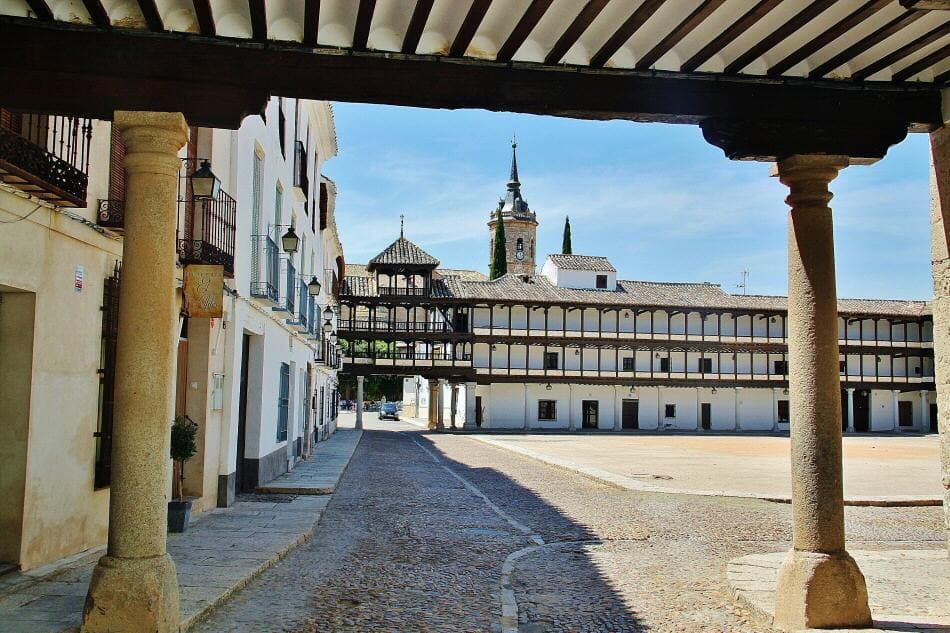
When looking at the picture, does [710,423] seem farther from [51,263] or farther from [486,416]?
[51,263]

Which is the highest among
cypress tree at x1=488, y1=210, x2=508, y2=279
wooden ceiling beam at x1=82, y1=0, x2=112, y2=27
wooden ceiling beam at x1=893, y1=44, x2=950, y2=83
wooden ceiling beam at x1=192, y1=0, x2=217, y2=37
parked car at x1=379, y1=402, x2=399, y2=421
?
cypress tree at x1=488, y1=210, x2=508, y2=279

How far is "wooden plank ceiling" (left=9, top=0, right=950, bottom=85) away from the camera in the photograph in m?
4.71

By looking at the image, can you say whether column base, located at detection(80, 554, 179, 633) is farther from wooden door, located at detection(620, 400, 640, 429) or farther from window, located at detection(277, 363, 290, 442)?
wooden door, located at detection(620, 400, 640, 429)

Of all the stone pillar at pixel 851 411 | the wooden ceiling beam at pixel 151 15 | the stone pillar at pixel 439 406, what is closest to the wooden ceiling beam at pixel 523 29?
the wooden ceiling beam at pixel 151 15

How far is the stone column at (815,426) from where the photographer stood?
18.0 ft

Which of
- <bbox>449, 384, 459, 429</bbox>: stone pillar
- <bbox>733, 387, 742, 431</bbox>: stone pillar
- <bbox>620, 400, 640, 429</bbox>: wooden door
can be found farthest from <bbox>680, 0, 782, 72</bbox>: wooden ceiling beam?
<bbox>733, 387, 742, 431</bbox>: stone pillar

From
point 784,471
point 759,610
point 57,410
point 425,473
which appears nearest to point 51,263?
point 57,410

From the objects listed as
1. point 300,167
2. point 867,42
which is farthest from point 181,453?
point 300,167

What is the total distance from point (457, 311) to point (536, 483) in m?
32.9

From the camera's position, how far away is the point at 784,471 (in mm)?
20359

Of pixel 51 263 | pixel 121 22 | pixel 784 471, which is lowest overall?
pixel 784 471

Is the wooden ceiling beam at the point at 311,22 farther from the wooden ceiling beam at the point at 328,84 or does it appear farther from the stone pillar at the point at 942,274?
the stone pillar at the point at 942,274

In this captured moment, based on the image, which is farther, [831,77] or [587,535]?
[587,535]

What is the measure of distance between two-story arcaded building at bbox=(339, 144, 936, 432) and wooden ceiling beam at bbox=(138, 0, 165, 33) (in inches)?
1609
